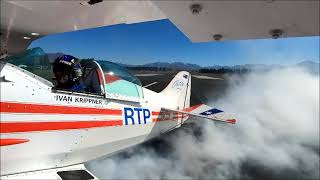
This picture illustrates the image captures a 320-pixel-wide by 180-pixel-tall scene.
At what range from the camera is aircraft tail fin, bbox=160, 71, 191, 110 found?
596 centimetres

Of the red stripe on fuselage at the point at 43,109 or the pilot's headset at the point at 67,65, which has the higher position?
the pilot's headset at the point at 67,65

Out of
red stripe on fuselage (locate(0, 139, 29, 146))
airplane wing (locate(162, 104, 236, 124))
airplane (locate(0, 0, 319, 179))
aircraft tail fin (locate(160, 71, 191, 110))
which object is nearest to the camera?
airplane (locate(0, 0, 319, 179))

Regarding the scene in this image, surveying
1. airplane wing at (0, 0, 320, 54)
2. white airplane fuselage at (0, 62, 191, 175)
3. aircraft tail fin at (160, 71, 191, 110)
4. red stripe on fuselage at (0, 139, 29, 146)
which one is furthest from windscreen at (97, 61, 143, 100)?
red stripe on fuselage at (0, 139, 29, 146)

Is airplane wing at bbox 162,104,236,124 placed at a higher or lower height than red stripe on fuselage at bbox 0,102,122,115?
lower

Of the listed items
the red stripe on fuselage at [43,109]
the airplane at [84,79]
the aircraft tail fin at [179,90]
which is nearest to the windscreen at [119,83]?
the airplane at [84,79]

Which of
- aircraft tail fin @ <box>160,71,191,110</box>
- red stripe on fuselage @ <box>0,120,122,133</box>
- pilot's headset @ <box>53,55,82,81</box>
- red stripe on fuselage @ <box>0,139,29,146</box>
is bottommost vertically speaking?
red stripe on fuselage @ <box>0,139,29,146</box>

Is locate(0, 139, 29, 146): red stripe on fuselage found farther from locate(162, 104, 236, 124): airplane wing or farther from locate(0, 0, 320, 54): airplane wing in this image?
locate(162, 104, 236, 124): airplane wing

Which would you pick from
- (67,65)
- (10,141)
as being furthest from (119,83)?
(10,141)

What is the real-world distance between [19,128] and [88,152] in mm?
1174

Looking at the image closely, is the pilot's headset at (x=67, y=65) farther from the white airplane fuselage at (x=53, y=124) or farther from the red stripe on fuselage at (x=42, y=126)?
the red stripe on fuselage at (x=42, y=126)

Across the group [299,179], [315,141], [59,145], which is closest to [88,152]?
[59,145]

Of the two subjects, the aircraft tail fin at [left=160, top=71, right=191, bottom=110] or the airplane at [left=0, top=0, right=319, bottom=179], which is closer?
the airplane at [left=0, top=0, right=319, bottom=179]

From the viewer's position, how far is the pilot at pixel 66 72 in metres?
3.57

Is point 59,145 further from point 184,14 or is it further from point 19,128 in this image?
point 184,14
